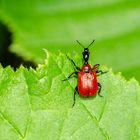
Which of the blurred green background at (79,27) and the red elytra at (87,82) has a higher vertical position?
the blurred green background at (79,27)

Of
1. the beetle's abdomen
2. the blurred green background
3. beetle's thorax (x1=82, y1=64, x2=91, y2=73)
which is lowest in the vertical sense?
the beetle's abdomen

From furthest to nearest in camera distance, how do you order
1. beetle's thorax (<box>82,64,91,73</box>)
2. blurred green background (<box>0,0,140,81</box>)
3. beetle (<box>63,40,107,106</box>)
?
blurred green background (<box>0,0,140,81</box>) → beetle's thorax (<box>82,64,91,73</box>) → beetle (<box>63,40,107,106</box>)

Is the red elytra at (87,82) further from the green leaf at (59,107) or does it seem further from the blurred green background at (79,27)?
the blurred green background at (79,27)

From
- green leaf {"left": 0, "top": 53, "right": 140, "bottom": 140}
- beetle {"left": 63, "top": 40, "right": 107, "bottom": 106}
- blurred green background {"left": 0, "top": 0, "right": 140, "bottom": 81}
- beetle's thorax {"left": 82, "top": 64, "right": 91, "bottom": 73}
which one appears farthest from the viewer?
blurred green background {"left": 0, "top": 0, "right": 140, "bottom": 81}

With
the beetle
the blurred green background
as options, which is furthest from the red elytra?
the blurred green background

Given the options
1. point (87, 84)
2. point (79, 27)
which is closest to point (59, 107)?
point (87, 84)

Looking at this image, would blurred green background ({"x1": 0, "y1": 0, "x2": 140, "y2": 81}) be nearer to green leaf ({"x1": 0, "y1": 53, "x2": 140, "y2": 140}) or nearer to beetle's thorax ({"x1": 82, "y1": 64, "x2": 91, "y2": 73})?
beetle's thorax ({"x1": 82, "y1": 64, "x2": 91, "y2": 73})

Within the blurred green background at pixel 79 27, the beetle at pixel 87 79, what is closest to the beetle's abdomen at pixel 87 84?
the beetle at pixel 87 79
